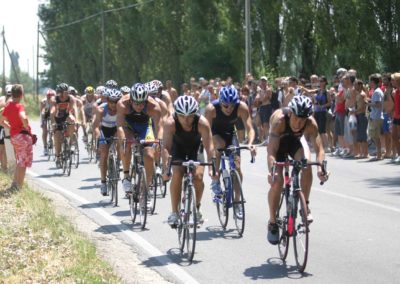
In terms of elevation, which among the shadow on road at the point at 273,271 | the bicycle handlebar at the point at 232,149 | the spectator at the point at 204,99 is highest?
the spectator at the point at 204,99

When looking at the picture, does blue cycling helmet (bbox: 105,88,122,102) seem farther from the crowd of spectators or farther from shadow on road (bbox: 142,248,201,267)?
the crowd of spectators

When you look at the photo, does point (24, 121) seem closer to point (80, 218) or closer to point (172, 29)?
point (80, 218)

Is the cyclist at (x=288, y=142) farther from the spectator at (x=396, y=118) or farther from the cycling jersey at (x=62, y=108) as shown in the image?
the cycling jersey at (x=62, y=108)

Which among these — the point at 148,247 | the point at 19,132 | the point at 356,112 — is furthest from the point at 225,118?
the point at 356,112

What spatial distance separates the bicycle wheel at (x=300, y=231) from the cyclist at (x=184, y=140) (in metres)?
1.34

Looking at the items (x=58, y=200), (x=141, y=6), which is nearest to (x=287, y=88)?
(x=58, y=200)

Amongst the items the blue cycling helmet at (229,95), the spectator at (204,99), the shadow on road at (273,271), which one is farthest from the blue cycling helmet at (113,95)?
the spectator at (204,99)

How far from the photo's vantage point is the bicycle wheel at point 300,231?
27.9 ft

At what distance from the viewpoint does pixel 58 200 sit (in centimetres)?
1466

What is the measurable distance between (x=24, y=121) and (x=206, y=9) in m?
30.3

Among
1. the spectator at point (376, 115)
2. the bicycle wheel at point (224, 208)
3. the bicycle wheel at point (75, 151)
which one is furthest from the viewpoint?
the spectator at point (376, 115)

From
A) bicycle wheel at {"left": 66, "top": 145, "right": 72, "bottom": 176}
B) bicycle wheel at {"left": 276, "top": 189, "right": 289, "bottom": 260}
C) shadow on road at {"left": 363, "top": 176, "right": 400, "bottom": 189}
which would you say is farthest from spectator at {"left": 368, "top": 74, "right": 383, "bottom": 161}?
bicycle wheel at {"left": 276, "top": 189, "right": 289, "bottom": 260}

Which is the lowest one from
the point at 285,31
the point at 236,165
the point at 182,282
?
the point at 182,282

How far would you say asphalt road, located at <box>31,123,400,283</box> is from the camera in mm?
8633
